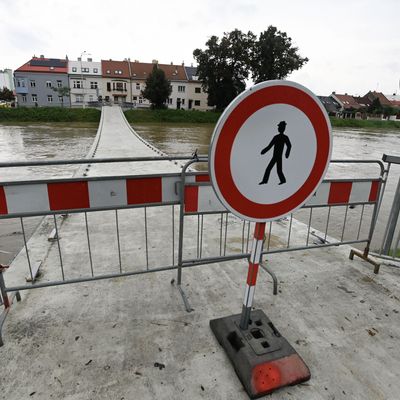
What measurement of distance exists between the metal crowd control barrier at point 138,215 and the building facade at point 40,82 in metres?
67.1

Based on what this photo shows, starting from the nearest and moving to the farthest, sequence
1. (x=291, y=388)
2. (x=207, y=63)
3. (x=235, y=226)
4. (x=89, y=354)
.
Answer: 1. (x=291, y=388)
2. (x=89, y=354)
3. (x=235, y=226)
4. (x=207, y=63)

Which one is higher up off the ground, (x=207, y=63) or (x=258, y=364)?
(x=207, y=63)

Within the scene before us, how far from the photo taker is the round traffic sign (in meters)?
1.54

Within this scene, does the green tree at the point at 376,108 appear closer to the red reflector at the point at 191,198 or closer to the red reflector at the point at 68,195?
the red reflector at the point at 191,198

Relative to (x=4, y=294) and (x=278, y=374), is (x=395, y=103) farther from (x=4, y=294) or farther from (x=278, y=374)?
(x=4, y=294)

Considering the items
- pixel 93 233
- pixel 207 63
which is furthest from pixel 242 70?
pixel 93 233

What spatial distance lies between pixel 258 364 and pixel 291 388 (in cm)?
26

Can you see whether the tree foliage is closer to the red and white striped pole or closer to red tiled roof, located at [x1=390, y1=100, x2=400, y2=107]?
the red and white striped pole

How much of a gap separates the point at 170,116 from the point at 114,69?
3065 cm

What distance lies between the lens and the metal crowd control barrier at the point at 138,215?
261 cm

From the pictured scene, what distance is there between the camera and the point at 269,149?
5.47 feet

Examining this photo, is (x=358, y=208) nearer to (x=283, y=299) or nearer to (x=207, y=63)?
(x=283, y=299)

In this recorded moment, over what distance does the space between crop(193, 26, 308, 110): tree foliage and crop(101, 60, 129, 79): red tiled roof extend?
75.4 feet

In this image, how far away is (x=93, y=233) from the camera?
425 centimetres
